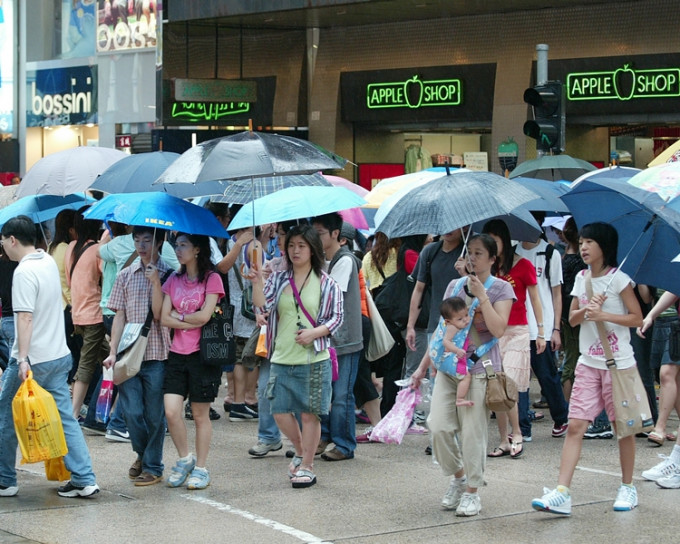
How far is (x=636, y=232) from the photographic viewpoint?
23.5 feet

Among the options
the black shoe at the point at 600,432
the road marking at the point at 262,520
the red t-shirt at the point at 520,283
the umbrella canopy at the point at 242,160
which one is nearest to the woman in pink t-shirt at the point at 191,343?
the road marking at the point at 262,520

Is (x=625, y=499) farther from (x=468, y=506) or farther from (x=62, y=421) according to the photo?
(x=62, y=421)

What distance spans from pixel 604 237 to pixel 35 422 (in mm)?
3550

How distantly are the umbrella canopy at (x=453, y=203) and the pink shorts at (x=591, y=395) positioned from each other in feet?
3.59

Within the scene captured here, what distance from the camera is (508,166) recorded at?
62.3 feet

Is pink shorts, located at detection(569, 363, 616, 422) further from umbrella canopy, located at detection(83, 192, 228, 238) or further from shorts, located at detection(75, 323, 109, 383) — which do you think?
shorts, located at detection(75, 323, 109, 383)

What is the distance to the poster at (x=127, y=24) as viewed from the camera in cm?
2264

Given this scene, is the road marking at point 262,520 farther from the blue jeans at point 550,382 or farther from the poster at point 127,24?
the poster at point 127,24

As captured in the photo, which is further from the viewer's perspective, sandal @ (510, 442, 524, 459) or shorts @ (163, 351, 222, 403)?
sandal @ (510, 442, 524, 459)

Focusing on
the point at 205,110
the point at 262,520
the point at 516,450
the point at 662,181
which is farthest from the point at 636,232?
the point at 205,110

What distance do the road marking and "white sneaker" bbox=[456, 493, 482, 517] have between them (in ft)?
3.01

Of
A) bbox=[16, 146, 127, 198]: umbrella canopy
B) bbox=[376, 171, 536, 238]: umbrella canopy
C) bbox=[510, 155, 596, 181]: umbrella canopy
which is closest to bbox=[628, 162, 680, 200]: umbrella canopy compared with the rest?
bbox=[376, 171, 536, 238]: umbrella canopy

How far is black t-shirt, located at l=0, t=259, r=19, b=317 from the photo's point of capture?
32.0 ft

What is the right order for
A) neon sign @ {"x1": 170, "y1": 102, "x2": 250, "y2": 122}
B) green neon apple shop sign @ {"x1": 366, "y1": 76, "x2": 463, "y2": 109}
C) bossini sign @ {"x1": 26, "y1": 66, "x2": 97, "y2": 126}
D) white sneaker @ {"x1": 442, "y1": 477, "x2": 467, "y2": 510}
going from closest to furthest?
white sneaker @ {"x1": 442, "y1": 477, "x2": 467, "y2": 510} → green neon apple shop sign @ {"x1": 366, "y1": 76, "x2": 463, "y2": 109} → neon sign @ {"x1": 170, "y1": 102, "x2": 250, "y2": 122} → bossini sign @ {"x1": 26, "y1": 66, "x2": 97, "y2": 126}
